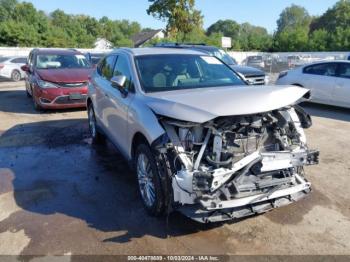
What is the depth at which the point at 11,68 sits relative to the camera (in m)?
21.5

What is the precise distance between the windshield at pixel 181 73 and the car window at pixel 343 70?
21.3 ft

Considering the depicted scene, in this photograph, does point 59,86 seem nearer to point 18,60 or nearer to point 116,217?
point 116,217

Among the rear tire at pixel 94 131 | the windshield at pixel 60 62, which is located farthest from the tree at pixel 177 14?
the rear tire at pixel 94 131

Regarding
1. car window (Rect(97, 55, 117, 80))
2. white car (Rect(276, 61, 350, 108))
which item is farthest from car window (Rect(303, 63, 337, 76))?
car window (Rect(97, 55, 117, 80))

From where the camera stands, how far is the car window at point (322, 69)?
426 inches

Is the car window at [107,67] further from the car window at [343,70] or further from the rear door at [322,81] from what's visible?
the car window at [343,70]

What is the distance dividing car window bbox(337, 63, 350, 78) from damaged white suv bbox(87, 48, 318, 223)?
7075 millimetres

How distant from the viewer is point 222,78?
5.08 meters

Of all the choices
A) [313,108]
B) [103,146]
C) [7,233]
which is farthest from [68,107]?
[313,108]

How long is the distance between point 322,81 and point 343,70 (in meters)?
0.64

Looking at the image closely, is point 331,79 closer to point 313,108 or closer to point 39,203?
point 313,108

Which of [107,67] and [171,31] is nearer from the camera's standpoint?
[107,67]

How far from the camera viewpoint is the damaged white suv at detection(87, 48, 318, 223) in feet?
11.2

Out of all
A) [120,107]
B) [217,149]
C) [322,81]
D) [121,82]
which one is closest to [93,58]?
[322,81]
